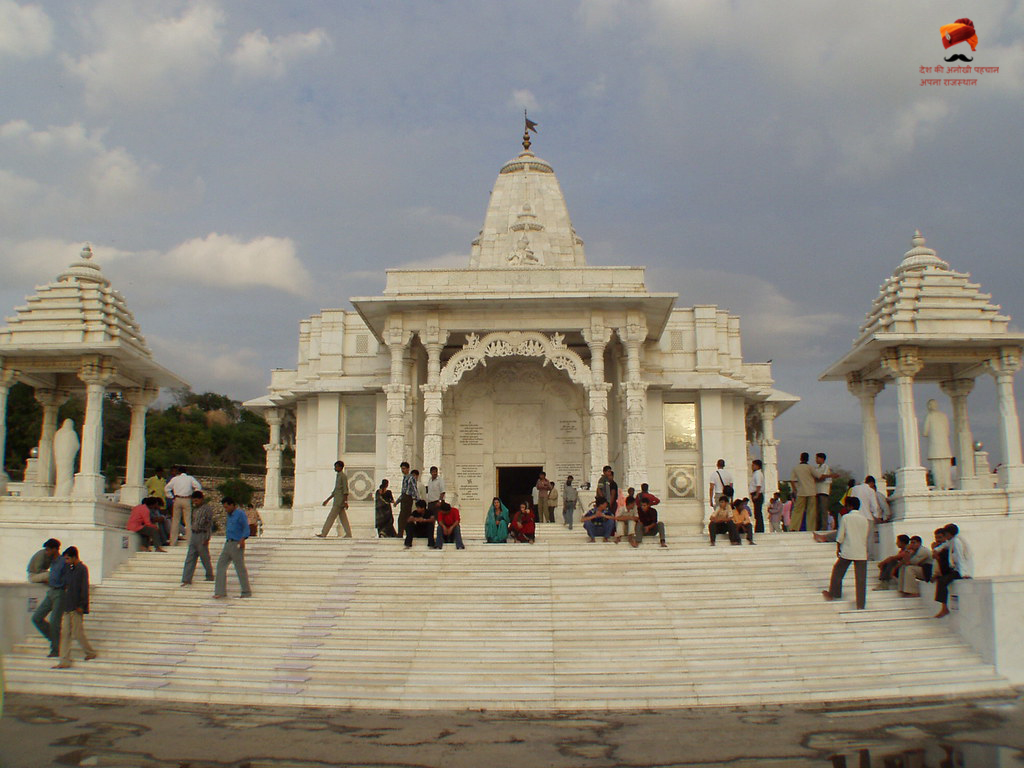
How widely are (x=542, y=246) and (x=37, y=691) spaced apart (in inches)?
773

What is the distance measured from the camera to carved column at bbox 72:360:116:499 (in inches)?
623

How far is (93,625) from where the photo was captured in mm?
12781

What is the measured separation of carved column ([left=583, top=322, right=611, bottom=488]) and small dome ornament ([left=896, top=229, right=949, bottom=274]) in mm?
6724

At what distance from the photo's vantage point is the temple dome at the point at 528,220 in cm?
2709

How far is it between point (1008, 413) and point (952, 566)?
5.58 m

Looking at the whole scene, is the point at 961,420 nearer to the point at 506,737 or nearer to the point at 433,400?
the point at 433,400

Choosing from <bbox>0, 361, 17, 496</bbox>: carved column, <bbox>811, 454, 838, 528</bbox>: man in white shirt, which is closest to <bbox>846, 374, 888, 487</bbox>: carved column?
<bbox>811, 454, 838, 528</bbox>: man in white shirt

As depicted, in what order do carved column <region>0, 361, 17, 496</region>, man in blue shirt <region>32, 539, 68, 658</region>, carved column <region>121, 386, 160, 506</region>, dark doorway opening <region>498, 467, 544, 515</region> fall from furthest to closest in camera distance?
dark doorway opening <region>498, 467, 544, 515</region>, carved column <region>121, 386, 160, 506</region>, carved column <region>0, 361, 17, 496</region>, man in blue shirt <region>32, 539, 68, 658</region>

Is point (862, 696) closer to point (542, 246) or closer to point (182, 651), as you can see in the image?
point (182, 651)

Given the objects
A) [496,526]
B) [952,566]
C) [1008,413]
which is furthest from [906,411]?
[496,526]

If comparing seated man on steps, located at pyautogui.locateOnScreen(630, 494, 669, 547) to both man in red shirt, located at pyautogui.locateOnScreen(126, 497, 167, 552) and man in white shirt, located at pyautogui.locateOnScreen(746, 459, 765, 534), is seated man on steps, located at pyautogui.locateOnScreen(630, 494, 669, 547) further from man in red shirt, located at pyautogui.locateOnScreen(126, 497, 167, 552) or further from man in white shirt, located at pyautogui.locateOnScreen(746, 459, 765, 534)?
man in red shirt, located at pyautogui.locateOnScreen(126, 497, 167, 552)

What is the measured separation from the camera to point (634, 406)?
2077 cm

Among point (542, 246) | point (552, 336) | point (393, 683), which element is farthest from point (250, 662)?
point (542, 246)

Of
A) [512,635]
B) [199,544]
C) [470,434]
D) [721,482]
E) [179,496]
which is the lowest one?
[512,635]
